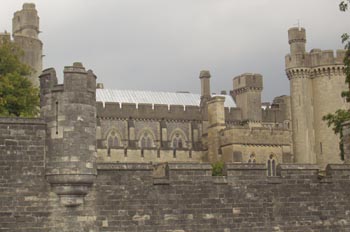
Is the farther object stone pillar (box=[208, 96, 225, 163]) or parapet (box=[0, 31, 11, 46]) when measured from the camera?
stone pillar (box=[208, 96, 225, 163])

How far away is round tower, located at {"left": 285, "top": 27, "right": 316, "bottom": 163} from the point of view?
7338 centimetres

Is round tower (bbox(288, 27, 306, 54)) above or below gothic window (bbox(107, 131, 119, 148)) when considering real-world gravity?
above

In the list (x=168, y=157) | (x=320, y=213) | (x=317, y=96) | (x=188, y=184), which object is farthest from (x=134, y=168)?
(x=317, y=96)

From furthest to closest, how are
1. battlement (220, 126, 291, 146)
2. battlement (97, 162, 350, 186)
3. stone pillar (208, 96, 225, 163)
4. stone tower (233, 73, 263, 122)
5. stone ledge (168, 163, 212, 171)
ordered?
stone tower (233, 73, 263, 122)
stone pillar (208, 96, 225, 163)
battlement (220, 126, 291, 146)
stone ledge (168, 163, 212, 171)
battlement (97, 162, 350, 186)

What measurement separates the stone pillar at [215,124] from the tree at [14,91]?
32.5 meters

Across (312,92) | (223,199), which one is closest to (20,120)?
(223,199)

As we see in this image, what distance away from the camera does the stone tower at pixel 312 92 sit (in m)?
72.9

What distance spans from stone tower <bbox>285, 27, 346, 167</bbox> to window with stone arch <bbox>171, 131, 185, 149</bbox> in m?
11.3

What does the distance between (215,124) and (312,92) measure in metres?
12.4

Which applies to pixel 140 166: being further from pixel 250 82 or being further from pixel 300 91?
pixel 250 82

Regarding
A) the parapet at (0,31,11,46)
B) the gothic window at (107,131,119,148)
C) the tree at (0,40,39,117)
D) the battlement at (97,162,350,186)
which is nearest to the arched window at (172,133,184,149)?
the gothic window at (107,131,119,148)

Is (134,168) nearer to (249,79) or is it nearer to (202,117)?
(202,117)

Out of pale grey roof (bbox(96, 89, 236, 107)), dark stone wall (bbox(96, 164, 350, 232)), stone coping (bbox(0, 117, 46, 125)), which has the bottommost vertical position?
dark stone wall (bbox(96, 164, 350, 232))

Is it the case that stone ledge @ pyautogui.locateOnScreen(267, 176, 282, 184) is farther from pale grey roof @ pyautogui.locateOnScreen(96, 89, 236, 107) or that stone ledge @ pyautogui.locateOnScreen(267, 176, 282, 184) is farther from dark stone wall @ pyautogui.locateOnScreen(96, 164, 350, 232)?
pale grey roof @ pyautogui.locateOnScreen(96, 89, 236, 107)
